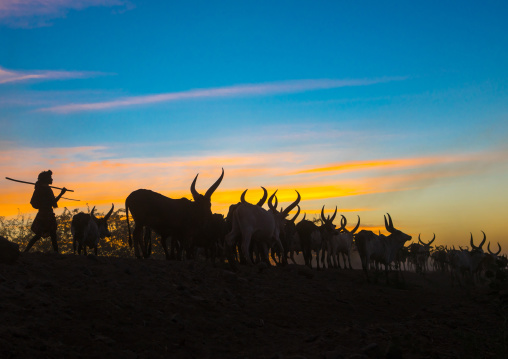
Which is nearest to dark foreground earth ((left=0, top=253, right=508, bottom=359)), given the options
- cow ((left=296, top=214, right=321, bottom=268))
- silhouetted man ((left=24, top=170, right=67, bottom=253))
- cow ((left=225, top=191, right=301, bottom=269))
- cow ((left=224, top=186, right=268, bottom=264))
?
silhouetted man ((left=24, top=170, right=67, bottom=253))

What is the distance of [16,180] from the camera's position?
14.9 m

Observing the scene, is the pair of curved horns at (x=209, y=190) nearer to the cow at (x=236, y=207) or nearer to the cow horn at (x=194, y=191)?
the cow horn at (x=194, y=191)

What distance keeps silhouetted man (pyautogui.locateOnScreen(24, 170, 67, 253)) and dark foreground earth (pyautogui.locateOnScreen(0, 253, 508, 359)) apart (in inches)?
100

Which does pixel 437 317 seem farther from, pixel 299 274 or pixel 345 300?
pixel 299 274

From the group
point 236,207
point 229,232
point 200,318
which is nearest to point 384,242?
point 229,232

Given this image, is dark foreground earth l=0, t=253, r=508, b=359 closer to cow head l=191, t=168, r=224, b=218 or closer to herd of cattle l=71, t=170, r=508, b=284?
herd of cattle l=71, t=170, r=508, b=284

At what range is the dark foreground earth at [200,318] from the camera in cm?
741

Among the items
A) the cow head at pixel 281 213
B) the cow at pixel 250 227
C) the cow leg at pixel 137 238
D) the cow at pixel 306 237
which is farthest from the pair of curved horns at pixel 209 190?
the cow at pixel 306 237

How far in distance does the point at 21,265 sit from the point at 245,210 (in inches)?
295

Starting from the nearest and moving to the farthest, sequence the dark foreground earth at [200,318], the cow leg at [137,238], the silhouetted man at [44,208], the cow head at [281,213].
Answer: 1. the dark foreground earth at [200,318]
2. the silhouetted man at [44,208]
3. the cow leg at [137,238]
4. the cow head at [281,213]

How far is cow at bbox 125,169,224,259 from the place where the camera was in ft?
49.5

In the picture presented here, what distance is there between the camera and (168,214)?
15453 mm

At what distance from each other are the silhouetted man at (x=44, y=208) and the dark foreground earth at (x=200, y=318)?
255 cm

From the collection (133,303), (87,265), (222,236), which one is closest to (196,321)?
(133,303)
